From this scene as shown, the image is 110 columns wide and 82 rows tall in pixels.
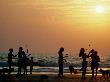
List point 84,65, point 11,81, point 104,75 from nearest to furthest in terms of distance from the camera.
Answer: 1. point 11,81
2. point 84,65
3. point 104,75

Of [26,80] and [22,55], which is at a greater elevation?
[22,55]

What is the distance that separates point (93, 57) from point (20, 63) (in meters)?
6.21

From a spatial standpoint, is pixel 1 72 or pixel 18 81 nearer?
pixel 18 81

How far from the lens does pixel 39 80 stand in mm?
32656

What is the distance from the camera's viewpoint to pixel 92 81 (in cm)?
3216

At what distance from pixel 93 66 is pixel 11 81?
25.7 feet

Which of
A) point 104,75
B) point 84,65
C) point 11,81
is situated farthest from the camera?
point 104,75

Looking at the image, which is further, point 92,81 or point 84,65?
point 84,65

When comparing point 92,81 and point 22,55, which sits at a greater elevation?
point 22,55

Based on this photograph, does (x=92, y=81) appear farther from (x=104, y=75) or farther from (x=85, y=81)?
(x=104, y=75)

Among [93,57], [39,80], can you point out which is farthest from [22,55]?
[93,57]

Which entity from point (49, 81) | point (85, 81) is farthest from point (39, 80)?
point (85, 81)

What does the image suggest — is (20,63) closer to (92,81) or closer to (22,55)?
(22,55)

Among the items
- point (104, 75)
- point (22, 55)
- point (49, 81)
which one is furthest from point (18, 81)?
point (104, 75)
